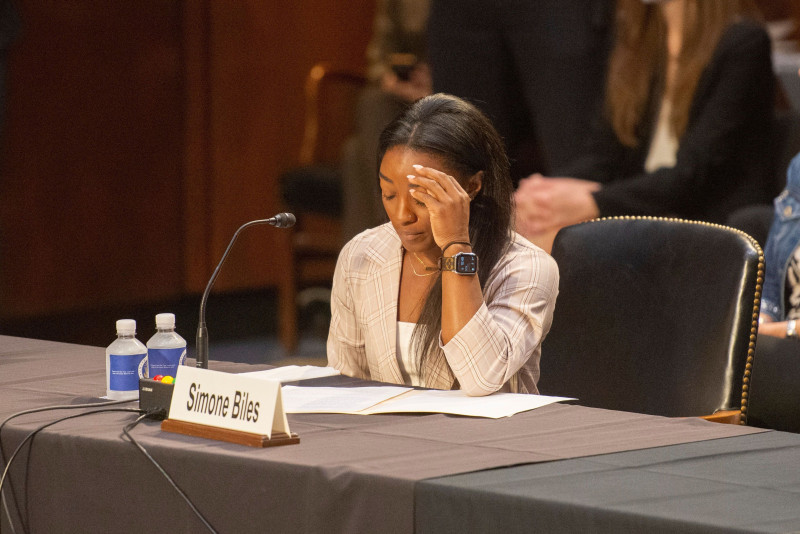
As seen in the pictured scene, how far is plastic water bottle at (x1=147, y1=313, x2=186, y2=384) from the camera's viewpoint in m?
1.79

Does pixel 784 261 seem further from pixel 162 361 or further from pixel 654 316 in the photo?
pixel 162 361

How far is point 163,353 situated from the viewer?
179 cm

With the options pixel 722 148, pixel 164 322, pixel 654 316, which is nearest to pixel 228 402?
pixel 164 322

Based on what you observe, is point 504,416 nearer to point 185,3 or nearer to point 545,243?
point 545,243

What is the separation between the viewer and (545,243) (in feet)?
11.1

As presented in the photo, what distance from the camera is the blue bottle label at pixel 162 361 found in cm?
179

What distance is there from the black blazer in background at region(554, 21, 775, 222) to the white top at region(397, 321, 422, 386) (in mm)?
1461

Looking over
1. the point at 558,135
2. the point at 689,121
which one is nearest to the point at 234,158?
the point at 558,135

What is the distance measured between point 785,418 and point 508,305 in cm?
76

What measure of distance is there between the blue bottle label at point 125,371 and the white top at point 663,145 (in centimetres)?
201

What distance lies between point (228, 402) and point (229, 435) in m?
0.04

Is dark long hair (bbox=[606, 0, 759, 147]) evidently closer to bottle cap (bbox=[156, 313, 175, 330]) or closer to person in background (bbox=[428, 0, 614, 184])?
person in background (bbox=[428, 0, 614, 184])

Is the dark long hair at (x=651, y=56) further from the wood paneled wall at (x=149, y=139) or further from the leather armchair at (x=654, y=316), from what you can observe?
the wood paneled wall at (x=149, y=139)

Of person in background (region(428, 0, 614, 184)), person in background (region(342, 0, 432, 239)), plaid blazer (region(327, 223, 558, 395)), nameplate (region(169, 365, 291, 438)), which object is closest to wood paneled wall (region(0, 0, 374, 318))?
person in background (region(342, 0, 432, 239))
